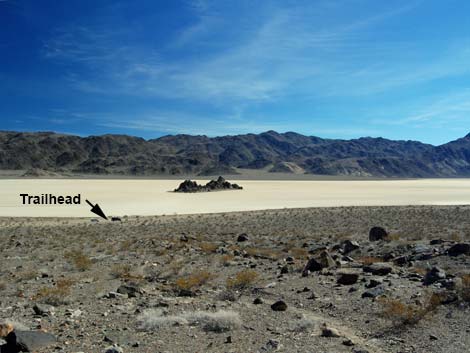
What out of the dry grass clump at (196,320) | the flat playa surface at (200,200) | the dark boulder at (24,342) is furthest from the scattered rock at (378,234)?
the flat playa surface at (200,200)

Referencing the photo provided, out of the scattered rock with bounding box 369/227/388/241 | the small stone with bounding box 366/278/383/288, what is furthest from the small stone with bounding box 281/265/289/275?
the scattered rock with bounding box 369/227/388/241

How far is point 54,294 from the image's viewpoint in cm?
825

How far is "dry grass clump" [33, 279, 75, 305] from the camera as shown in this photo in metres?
7.89

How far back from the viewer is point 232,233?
20.0 meters

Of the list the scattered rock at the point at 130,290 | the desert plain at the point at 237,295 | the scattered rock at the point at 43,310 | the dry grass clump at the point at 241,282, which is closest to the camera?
the desert plain at the point at 237,295

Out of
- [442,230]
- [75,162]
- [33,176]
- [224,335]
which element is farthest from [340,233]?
[75,162]

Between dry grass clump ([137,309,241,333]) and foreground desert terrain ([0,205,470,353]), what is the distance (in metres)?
0.02

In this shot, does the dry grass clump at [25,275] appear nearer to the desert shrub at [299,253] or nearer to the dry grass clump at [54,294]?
the dry grass clump at [54,294]

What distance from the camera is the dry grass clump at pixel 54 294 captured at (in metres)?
7.89

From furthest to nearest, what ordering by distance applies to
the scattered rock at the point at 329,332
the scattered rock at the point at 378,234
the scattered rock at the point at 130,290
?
the scattered rock at the point at 378,234 → the scattered rock at the point at 130,290 → the scattered rock at the point at 329,332

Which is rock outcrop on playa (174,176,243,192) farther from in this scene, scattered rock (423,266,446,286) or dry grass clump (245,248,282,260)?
scattered rock (423,266,446,286)

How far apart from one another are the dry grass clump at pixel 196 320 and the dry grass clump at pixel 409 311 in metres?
2.36

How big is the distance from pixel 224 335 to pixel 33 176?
127 m

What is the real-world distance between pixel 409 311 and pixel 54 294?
6179 millimetres
